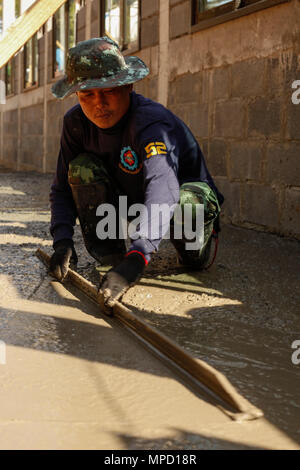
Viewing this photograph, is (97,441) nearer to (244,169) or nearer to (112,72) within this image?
(112,72)

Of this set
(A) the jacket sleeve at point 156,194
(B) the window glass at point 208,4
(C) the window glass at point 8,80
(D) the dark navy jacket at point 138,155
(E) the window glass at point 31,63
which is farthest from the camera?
(C) the window glass at point 8,80

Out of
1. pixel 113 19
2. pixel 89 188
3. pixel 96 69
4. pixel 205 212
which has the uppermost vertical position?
pixel 113 19

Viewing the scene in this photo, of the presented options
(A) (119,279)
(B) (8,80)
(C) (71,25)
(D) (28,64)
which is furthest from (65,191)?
(B) (8,80)

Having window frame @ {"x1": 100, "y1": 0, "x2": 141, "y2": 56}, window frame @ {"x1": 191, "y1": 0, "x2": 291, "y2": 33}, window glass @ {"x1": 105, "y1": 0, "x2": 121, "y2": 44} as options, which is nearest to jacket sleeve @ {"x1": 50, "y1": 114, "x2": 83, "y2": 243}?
window frame @ {"x1": 191, "y1": 0, "x2": 291, "y2": 33}

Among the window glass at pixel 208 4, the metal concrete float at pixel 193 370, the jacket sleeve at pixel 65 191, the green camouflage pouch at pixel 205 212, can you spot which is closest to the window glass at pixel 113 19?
the window glass at pixel 208 4

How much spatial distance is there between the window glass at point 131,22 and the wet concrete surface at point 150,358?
4.68 m

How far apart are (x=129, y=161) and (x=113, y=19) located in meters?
5.99

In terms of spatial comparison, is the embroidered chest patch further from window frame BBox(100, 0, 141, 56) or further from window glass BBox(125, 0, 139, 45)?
window glass BBox(125, 0, 139, 45)

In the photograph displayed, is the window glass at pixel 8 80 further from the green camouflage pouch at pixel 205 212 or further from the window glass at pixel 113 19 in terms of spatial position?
the green camouflage pouch at pixel 205 212

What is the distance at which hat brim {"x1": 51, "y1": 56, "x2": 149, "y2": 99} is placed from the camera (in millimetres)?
2555

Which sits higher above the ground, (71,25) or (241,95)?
(71,25)

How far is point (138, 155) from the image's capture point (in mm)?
2801

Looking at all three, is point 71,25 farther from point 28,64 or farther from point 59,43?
point 28,64

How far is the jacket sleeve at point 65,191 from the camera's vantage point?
118 inches
